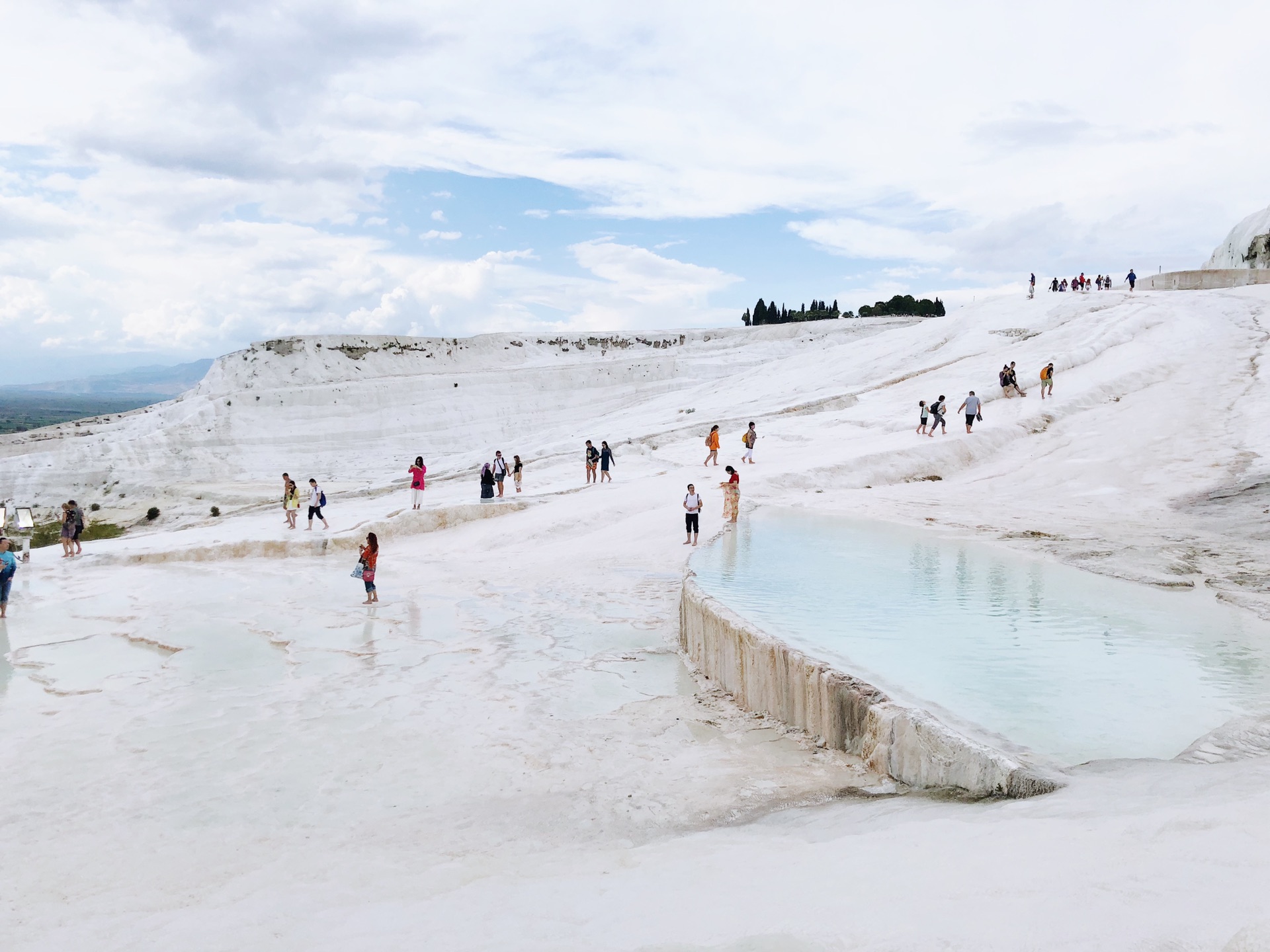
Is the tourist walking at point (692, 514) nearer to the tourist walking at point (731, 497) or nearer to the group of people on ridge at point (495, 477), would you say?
the tourist walking at point (731, 497)

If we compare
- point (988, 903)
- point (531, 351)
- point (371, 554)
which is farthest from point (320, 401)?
point (988, 903)

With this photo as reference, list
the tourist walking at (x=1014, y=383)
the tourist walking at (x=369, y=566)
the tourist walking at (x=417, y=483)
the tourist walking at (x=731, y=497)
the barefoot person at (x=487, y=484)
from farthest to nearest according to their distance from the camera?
1. the tourist walking at (x=1014, y=383)
2. the barefoot person at (x=487, y=484)
3. the tourist walking at (x=417, y=483)
4. the tourist walking at (x=731, y=497)
5. the tourist walking at (x=369, y=566)

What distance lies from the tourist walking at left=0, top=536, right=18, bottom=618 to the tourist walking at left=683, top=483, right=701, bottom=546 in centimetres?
853

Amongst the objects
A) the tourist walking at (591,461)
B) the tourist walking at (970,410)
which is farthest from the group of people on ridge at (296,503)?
the tourist walking at (970,410)

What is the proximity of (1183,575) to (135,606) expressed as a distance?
1224 cm

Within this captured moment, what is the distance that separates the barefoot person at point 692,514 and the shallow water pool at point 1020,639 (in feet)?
7.03

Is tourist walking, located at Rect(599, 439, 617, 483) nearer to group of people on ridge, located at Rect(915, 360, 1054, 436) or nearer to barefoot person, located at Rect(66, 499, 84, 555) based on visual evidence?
group of people on ridge, located at Rect(915, 360, 1054, 436)

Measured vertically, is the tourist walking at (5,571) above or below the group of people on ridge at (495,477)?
below

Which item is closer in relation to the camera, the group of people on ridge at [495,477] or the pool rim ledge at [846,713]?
the pool rim ledge at [846,713]

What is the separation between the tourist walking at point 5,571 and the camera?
34.7ft

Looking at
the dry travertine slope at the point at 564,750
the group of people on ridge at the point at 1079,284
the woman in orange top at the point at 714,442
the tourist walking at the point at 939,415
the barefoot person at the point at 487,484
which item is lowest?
the dry travertine slope at the point at 564,750

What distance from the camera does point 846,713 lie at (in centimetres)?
557

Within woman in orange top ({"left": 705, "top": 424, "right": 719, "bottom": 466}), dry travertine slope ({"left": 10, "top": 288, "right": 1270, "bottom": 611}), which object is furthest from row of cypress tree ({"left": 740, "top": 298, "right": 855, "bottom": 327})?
woman in orange top ({"left": 705, "top": 424, "right": 719, "bottom": 466})

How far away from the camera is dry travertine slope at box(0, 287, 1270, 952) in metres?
3.40
